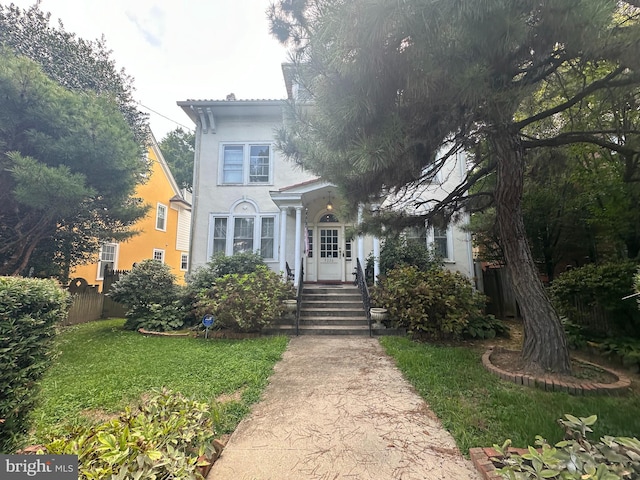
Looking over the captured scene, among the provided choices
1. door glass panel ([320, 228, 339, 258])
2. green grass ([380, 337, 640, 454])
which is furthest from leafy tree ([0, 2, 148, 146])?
green grass ([380, 337, 640, 454])

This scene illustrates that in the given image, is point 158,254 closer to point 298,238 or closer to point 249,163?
point 249,163

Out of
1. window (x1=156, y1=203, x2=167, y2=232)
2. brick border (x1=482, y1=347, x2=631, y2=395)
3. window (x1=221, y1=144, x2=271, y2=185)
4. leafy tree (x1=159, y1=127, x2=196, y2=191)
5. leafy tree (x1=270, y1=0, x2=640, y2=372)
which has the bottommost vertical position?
brick border (x1=482, y1=347, x2=631, y2=395)

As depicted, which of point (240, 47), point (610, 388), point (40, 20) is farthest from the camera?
point (40, 20)

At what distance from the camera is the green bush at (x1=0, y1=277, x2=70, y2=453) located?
74.5 inches

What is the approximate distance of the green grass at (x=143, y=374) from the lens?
3.07 m

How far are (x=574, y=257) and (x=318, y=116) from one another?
398 inches

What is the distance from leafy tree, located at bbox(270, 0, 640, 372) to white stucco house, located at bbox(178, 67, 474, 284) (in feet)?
17.8

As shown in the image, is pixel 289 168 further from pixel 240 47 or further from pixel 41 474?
pixel 41 474

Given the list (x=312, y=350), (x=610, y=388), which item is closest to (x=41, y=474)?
(x=312, y=350)

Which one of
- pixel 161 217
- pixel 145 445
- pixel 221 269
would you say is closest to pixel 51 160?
pixel 221 269

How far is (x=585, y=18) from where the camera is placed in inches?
94.3

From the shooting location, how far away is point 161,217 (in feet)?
53.1

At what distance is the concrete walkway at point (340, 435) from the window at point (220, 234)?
6.79 meters

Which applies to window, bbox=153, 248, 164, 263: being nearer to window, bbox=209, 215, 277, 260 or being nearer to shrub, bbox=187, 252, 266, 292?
window, bbox=209, 215, 277, 260
